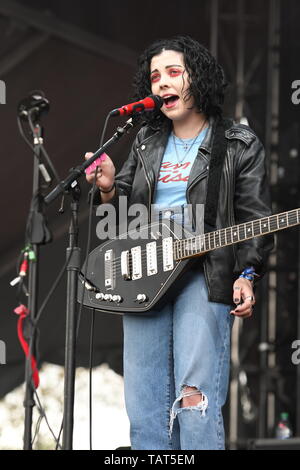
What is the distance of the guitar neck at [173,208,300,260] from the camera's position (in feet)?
9.21

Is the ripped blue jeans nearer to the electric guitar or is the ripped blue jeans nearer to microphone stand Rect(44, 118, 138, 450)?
the electric guitar

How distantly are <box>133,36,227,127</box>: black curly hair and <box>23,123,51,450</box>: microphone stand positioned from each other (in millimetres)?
751

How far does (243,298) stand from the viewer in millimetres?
2744

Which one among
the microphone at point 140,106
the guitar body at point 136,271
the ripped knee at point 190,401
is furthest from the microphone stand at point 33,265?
the ripped knee at point 190,401

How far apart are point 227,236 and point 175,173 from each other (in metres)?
0.35

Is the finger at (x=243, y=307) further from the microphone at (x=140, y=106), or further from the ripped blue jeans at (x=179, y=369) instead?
the microphone at (x=140, y=106)

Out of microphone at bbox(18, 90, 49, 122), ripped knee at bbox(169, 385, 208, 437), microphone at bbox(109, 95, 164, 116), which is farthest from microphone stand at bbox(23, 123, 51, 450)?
ripped knee at bbox(169, 385, 208, 437)

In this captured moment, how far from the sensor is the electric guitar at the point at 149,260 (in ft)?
9.27

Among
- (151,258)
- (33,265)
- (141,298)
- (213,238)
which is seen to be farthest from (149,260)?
(33,265)

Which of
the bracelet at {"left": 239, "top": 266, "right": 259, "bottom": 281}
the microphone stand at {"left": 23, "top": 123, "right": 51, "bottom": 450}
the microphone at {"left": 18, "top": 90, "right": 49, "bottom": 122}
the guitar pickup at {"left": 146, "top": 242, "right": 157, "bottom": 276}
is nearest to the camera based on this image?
the microphone stand at {"left": 23, "top": 123, "right": 51, "bottom": 450}

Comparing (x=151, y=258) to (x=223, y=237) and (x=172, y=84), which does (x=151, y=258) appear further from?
(x=172, y=84)

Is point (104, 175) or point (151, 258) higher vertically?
point (104, 175)

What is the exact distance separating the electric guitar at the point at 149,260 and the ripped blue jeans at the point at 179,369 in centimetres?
6
